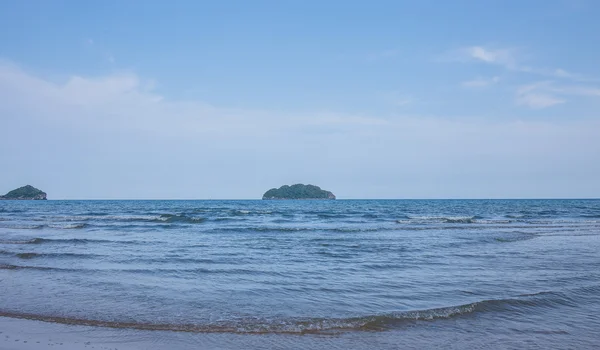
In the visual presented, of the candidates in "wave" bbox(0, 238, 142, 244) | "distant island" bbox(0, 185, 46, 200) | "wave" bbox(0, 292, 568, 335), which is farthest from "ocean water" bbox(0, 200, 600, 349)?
"distant island" bbox(0, 185, 46, 200)

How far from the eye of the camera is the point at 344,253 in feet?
64.1

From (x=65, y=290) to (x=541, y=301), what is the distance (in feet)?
40.4

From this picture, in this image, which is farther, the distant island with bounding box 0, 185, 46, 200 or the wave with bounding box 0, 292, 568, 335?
the distant island with bounding box 0, 185, 46, 200

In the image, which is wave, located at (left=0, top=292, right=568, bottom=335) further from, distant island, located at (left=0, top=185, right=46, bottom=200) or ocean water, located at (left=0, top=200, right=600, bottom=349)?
distant island, located at (left=0, top=185, right=46, bottom=200)

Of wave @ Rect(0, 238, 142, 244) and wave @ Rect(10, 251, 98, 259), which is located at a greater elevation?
wave @ Rect(10, 251, 98, 259)

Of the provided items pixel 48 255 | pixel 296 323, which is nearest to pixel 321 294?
pixel 296 323

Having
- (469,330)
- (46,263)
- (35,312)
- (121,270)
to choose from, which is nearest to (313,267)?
(121,270)

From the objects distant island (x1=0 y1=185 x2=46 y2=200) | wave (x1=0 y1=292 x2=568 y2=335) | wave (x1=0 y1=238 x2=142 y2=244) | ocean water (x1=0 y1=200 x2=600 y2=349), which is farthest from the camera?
distant island (x1=0 y1=185 x2=46 y2=200)

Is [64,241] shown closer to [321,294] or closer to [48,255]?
[48,255]

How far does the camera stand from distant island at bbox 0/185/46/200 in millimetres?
180625

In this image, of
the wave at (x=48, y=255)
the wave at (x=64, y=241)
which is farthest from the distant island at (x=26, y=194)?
the wave at (x=48, y=255)

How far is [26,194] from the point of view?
7151 inches

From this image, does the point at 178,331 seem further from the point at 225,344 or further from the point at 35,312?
the point at 35,312

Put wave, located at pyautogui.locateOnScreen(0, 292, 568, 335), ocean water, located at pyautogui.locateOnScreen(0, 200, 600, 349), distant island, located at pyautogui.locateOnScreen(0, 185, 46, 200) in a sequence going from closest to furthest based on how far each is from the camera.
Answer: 1. ocean water, located at pyautogui.locateOnScreen(0, 200, 600, 349)
2. wave, located at pyautogui.locateOnScreen(0, 292, 568, 335)
3. distant island, located at pyautogui.locateOnScreen(0, 185, 46, 200)
